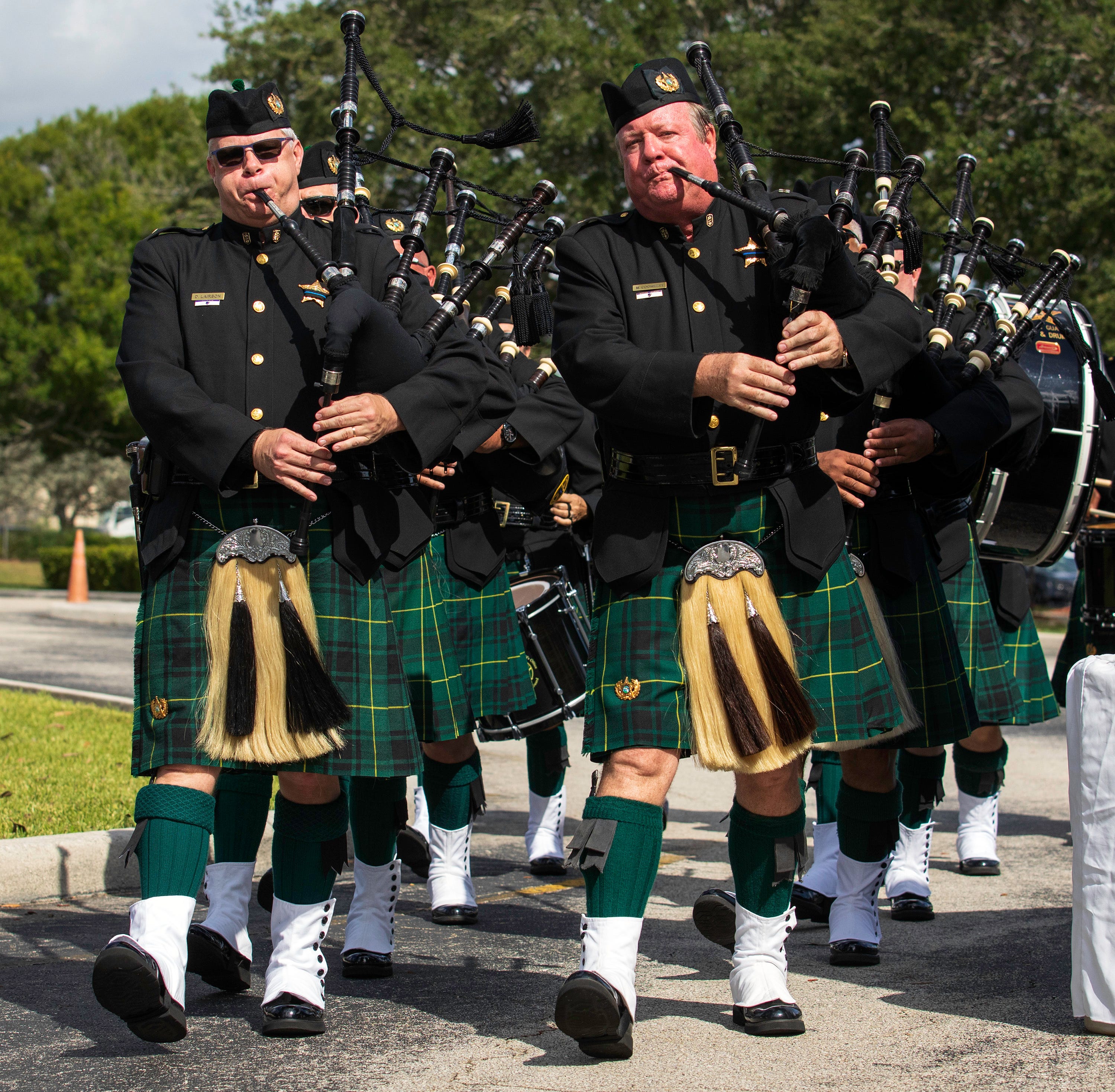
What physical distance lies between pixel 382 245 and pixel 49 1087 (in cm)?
207

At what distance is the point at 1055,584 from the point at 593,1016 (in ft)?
68.9

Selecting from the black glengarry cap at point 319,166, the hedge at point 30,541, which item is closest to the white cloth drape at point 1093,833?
the black glengarry cap at point 319,166

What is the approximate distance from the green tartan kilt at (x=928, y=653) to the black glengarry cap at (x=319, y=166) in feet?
7.66

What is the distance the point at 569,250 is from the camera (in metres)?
3.39

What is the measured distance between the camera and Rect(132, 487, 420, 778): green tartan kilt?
3.24 meters

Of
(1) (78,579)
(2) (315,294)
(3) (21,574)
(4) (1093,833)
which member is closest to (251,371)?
(2) (315,294)

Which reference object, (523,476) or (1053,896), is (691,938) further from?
(523,476)

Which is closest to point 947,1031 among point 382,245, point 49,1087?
point 49,1087

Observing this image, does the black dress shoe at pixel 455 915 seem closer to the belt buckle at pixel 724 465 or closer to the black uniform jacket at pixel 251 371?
the black uniform jacket at pixel 251 371

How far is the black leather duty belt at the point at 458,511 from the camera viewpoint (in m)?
4.82

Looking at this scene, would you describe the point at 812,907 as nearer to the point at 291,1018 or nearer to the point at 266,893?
the point at 266,893

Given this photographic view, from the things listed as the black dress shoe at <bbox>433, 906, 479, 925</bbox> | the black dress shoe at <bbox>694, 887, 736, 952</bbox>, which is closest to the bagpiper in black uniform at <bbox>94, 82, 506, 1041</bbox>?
the black dress shoe at <bbox>694, 887, 736, 952</bbox>

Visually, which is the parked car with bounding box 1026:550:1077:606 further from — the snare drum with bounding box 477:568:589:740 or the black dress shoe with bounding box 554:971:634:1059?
the black dress shoe with bounding box 554:971:634:1059

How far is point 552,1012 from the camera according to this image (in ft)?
11.2
